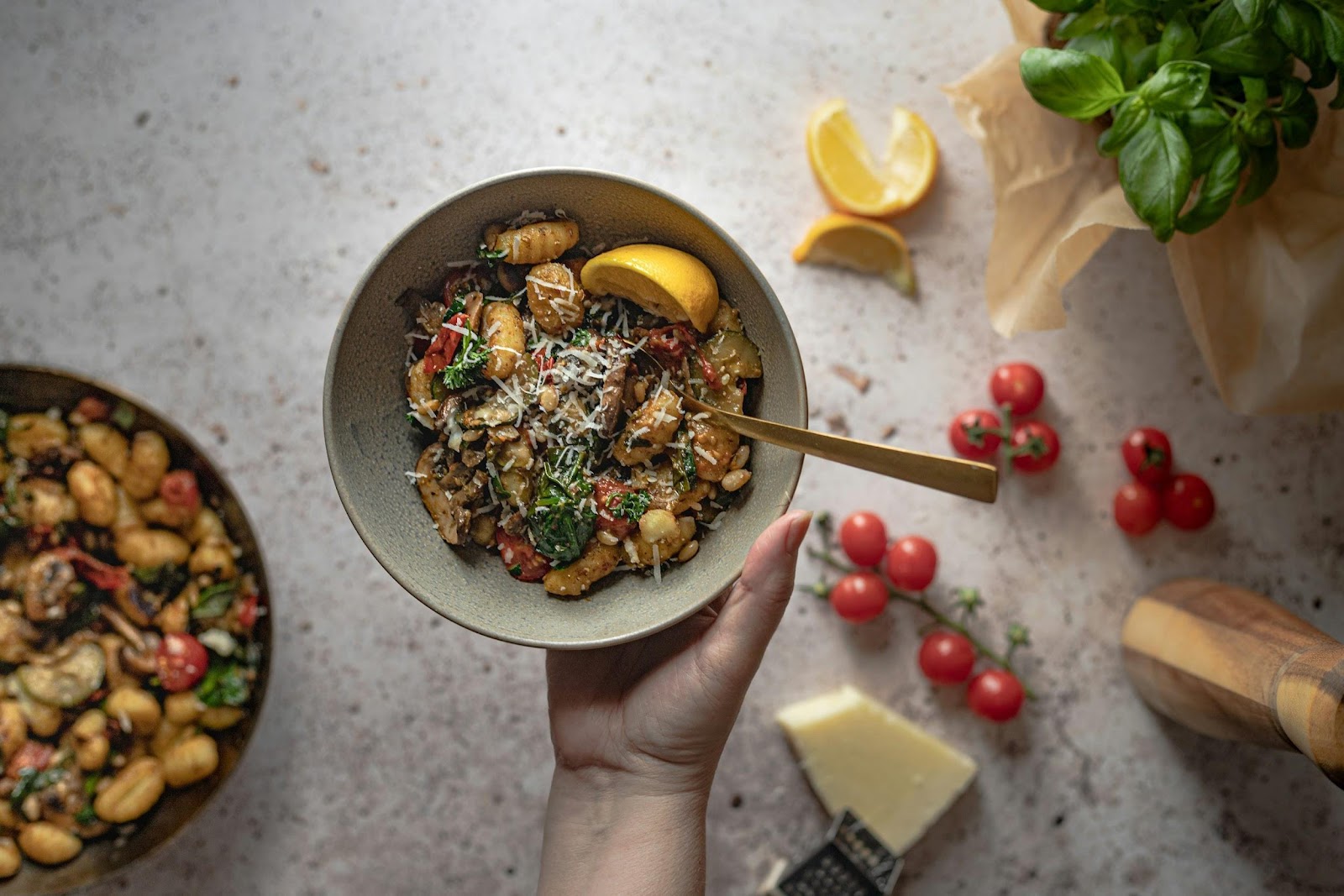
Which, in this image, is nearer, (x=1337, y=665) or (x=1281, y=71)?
(x=1337, y=665)

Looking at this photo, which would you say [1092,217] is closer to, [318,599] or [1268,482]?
[1268,482]

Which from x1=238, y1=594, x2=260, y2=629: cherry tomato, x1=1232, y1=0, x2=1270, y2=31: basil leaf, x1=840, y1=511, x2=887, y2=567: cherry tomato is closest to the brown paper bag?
x1=1232, y1=0, x2=1270, y2=31: basil leaf

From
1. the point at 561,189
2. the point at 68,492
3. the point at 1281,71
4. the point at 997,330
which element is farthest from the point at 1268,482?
the point at 68,492

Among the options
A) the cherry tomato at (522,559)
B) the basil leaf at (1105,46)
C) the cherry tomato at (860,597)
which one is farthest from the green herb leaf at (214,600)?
the basil leaf at (1105,46)

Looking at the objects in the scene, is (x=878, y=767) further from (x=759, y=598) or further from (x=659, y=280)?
(x=659, y=280)

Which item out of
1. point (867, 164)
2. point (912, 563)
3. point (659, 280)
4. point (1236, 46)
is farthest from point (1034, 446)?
point (659, 280)
